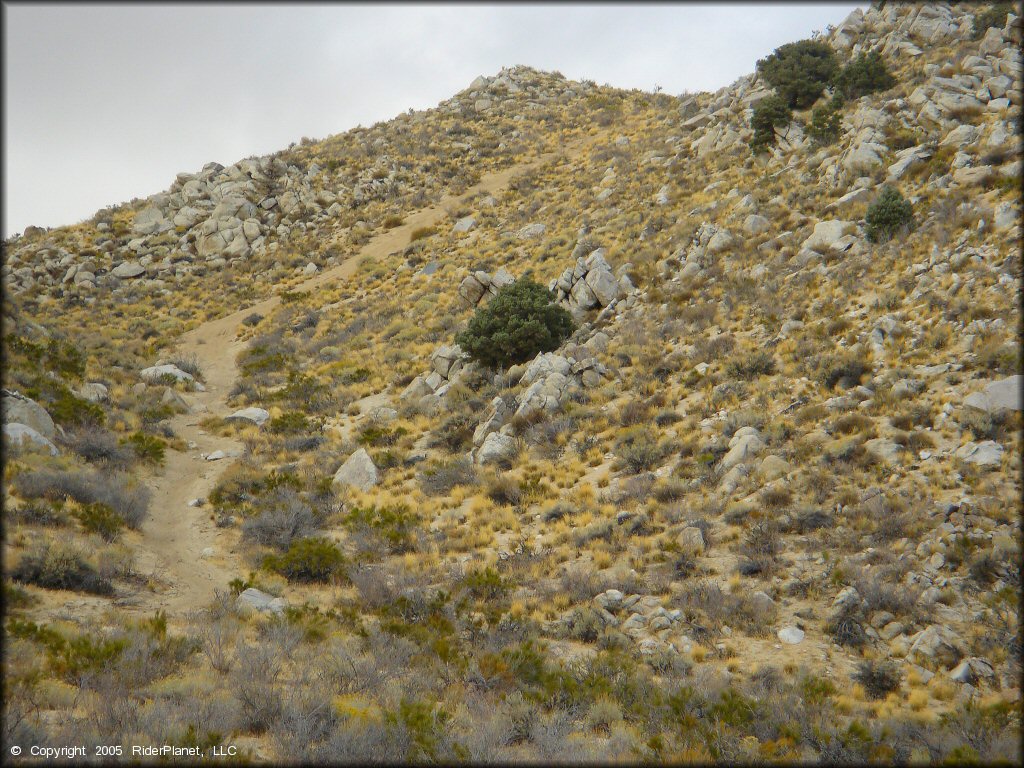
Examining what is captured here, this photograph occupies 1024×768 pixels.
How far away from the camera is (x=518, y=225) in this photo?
36938mm

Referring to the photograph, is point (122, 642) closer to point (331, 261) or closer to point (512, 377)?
point (512, 377)

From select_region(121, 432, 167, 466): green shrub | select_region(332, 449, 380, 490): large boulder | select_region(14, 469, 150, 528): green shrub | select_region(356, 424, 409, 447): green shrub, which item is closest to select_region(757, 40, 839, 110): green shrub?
select_region(356, 424, 409, 447): green shrub

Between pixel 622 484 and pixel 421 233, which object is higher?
pixel 421 233

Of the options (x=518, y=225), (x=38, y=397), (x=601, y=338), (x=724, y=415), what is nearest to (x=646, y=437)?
(x=724, y=415)

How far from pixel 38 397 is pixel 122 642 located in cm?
1227

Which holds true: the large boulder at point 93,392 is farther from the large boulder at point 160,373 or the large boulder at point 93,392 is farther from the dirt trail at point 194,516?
the large boulder at point 160,373

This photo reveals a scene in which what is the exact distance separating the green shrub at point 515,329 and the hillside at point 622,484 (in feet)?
1.74

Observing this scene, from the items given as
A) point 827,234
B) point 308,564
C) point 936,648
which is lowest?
point 936,648

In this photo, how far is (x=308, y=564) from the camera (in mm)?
11336

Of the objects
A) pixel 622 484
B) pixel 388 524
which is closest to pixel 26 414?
pixel 388 524

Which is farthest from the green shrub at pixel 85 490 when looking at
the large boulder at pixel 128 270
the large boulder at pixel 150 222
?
the large boulder at pixel 150 222

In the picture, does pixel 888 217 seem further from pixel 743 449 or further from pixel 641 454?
pixel 641 454

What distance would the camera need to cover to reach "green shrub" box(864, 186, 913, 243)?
1708 centimetres

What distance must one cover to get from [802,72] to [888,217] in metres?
15.0
